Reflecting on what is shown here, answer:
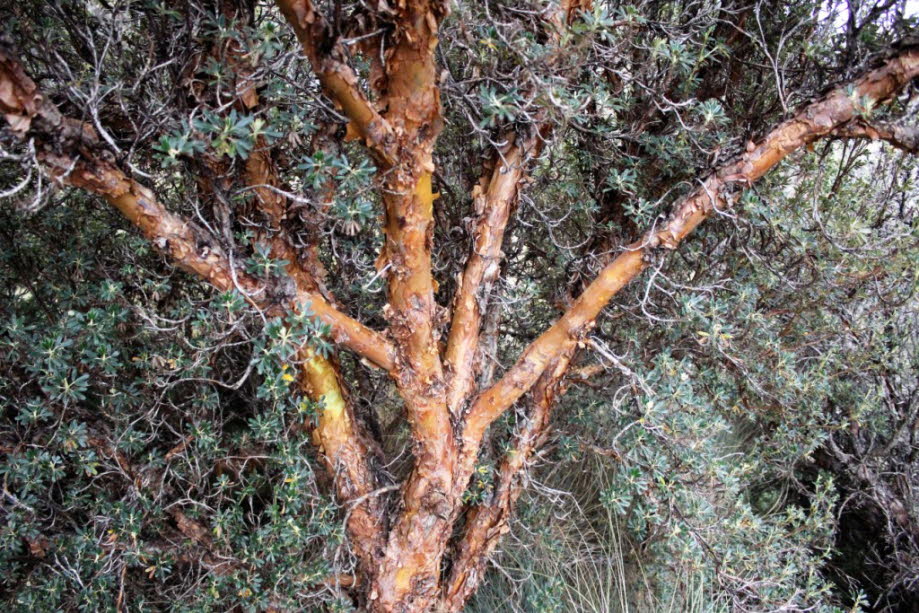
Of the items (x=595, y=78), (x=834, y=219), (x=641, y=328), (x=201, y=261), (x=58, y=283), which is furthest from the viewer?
(x=641, y=328)

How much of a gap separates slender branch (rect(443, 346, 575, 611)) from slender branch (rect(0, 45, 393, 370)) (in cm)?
71

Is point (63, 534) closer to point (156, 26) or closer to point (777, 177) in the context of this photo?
point (156, 26)

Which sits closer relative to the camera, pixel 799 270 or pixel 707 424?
pixel 707 424

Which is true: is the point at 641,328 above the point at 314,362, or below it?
below

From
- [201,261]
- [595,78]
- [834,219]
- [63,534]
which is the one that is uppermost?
[201,261]

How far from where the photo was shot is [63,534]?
225 centimetres

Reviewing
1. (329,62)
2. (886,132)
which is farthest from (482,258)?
(886,132)

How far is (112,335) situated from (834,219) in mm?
2798

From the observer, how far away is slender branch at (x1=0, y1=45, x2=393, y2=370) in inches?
54.8

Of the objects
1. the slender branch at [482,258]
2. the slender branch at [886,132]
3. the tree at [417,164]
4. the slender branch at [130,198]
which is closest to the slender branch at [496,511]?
the tree at [417,164]

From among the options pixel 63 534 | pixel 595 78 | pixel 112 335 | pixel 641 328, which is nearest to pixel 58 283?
pixel 112 335

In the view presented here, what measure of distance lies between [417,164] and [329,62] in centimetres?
41

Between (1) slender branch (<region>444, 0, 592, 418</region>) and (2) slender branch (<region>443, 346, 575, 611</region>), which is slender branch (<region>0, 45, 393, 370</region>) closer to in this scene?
(1) slender branch (<region>444, 0, 592, 418</region>)

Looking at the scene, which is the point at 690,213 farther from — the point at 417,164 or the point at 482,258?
the point at 417,164
